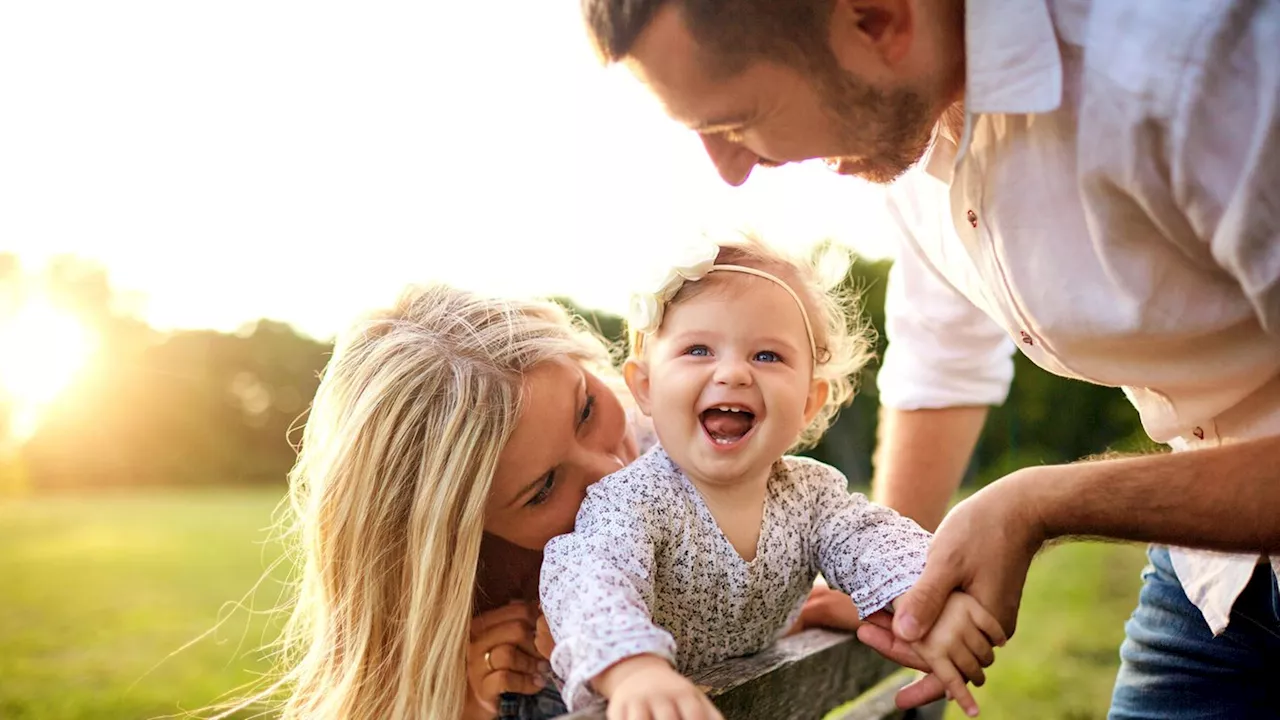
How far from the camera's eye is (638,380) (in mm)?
2178

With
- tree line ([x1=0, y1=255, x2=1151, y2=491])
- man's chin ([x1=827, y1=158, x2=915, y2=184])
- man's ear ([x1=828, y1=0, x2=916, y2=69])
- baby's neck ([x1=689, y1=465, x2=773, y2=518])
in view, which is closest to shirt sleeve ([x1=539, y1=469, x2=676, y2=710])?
baby's neck ([x1=689, y1=465, x2=773, y2=518])

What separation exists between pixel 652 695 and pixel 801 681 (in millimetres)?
718

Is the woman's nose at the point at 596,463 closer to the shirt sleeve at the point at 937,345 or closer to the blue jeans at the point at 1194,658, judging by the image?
the shirt sleeve at the point at 937,345

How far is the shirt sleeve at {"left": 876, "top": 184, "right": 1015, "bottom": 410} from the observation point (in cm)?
277

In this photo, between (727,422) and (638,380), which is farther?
(638,380)

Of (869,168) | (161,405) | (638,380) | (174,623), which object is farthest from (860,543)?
(161,405)

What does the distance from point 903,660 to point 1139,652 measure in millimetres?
1031

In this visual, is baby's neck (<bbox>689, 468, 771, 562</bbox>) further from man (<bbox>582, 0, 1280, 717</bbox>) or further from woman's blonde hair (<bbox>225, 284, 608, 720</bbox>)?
woman's blonde hair (<bbox>225, 284, 608, 720</bbox>)

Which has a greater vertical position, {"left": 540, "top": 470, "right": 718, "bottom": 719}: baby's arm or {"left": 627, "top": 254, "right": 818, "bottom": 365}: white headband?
{"left": 627, "top": 254, "right": 818, "bottom": 365}: white headband

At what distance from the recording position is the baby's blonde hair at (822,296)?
2172 mm

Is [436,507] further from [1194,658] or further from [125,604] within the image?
[125,604]

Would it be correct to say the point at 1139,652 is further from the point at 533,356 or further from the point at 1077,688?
the point at 1077,688

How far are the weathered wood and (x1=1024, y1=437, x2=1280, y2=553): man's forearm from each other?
1.79 ft

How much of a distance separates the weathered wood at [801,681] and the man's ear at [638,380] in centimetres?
54
